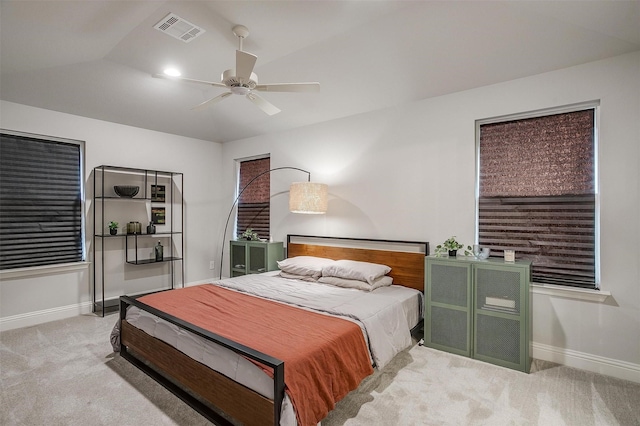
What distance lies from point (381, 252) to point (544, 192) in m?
1.77

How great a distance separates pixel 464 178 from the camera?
3.43m

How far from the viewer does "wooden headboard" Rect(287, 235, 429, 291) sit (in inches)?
143

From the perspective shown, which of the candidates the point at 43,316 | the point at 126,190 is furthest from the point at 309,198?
the point at 43,316

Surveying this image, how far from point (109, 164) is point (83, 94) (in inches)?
40.5

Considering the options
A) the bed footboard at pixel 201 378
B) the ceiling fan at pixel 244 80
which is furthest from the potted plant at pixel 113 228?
the ceiling fan at pixel 244 80

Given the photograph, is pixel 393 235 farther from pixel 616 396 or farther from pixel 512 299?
pixel 616 396

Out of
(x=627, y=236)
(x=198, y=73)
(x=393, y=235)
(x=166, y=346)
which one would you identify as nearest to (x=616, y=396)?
(x=627, y=236)

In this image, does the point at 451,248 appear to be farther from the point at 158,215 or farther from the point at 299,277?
the point at 158,215

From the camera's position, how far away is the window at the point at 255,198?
5.45 meters

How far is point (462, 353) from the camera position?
3.03 m

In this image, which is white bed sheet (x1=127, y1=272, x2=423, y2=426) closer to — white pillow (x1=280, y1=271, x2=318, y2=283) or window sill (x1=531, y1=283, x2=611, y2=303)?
white pillow (x1=280, y1=271, x2=318, y2=283)

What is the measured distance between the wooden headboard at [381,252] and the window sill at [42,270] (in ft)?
9.49

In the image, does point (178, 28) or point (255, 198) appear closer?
point (178, 28)

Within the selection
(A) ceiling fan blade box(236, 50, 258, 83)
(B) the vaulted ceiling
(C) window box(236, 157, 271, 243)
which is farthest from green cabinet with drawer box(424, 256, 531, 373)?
(C) window box(236, 157, 271, 243)
